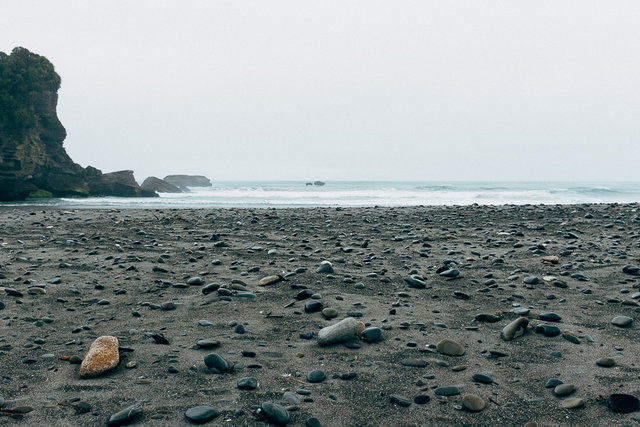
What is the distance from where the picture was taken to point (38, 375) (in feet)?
9.53

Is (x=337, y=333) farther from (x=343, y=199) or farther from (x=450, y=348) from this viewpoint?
(x=343, y=199)

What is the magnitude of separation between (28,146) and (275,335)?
36690mm

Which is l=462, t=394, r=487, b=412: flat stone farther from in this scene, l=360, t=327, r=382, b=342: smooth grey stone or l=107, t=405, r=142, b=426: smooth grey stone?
l=107, t=405, r=142, b=426: smooth grey stone

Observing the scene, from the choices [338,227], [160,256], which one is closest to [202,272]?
[160,256]

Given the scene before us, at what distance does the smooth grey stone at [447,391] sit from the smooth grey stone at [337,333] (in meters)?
0.91

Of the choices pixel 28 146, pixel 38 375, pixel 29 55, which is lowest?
pixel 38 375

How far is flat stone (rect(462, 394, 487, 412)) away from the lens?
246 centimetres

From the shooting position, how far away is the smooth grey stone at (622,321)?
3621mm

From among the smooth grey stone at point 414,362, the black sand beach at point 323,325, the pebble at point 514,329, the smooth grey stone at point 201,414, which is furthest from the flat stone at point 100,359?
the pebble at point 514,329

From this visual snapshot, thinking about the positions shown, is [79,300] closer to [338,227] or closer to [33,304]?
[33,304]

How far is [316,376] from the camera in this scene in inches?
112

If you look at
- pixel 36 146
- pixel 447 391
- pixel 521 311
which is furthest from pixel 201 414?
pixel 36 146

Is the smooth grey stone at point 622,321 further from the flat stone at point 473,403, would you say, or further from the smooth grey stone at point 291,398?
the smooth grey stone at point 291,398

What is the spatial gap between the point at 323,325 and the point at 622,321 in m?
2.57
